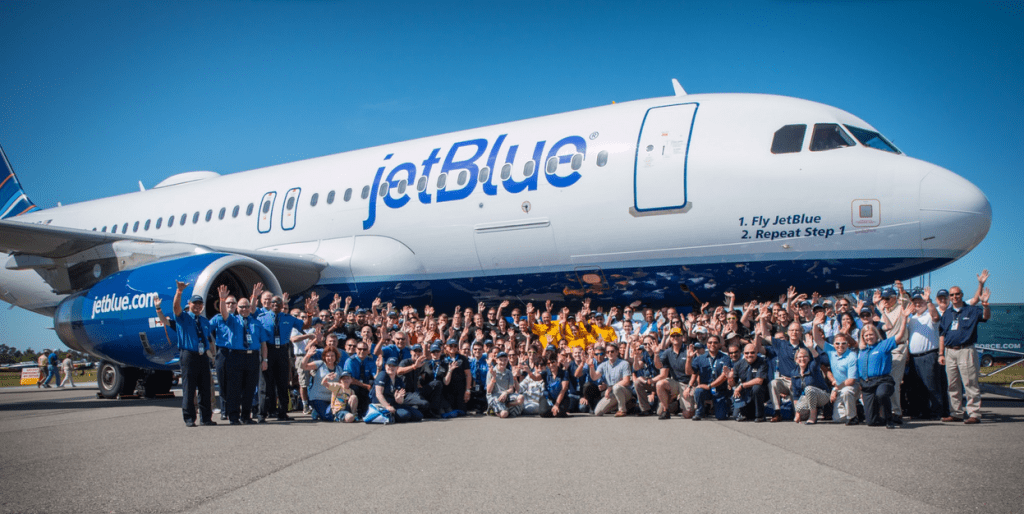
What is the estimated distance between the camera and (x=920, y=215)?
7.84 meters

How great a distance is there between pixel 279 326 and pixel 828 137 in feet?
23.5

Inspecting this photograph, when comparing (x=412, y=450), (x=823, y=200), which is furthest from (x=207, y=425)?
(x=823, y=200)

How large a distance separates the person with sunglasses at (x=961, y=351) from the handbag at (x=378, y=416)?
6.19 metres

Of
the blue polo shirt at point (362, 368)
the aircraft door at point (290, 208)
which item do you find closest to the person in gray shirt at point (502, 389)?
the blue polo shirt at point (362, 368)

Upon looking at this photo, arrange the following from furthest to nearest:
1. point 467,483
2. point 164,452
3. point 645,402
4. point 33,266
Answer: point 33,266 < point 645,402 < point 164,452 < point 467,483

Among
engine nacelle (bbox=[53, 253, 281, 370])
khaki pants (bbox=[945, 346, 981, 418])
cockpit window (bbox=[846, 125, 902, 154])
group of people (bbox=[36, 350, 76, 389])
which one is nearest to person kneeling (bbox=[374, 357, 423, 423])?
engine nacelle (bbox=[53, 253, 281, 370])

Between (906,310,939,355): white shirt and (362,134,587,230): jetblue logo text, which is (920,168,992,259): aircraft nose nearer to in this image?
(906,310,939,355): white shirt

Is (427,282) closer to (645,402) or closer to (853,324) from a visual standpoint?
(645,402)

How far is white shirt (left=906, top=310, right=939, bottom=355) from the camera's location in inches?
316

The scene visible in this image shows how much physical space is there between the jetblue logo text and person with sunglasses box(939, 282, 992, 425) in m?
4.70

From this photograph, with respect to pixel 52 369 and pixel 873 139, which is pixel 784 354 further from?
pixel 52 369

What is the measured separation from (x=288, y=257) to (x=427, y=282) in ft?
7.61

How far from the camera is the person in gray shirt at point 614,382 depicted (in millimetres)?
9000

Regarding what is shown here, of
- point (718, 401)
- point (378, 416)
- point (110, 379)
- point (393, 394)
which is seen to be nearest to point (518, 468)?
point (378, 416)
